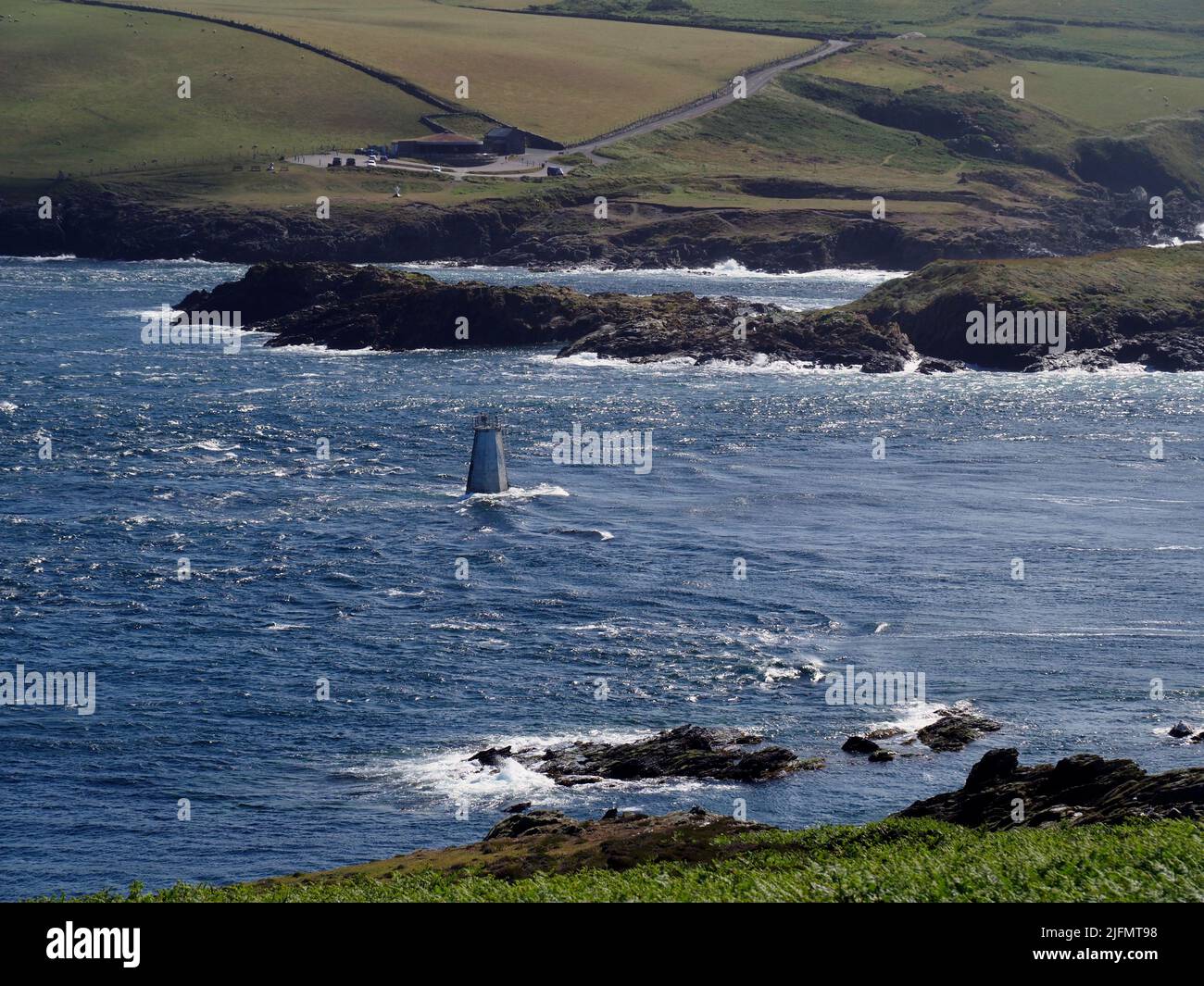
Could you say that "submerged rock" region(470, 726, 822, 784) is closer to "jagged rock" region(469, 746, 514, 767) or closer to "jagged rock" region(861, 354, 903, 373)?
"jagged rock" region(469, 746, 514, 767)

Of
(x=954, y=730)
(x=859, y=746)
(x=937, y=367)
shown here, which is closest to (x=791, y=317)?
(x=937, y=367)

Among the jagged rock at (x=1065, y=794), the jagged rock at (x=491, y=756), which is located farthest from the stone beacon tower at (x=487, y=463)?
the jagged rock at (x=1065, y=794)

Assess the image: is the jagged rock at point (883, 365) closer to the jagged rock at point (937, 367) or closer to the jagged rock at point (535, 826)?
the jagged rock at point (937, 367)

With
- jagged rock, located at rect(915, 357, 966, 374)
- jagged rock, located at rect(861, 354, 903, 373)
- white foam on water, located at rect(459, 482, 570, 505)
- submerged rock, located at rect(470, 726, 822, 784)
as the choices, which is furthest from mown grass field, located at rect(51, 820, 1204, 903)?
jagged rock, located at rect(915, 357, 966, 374)

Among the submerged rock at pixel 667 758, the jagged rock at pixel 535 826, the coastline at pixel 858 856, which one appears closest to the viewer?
the coastline at pixel 858 856
